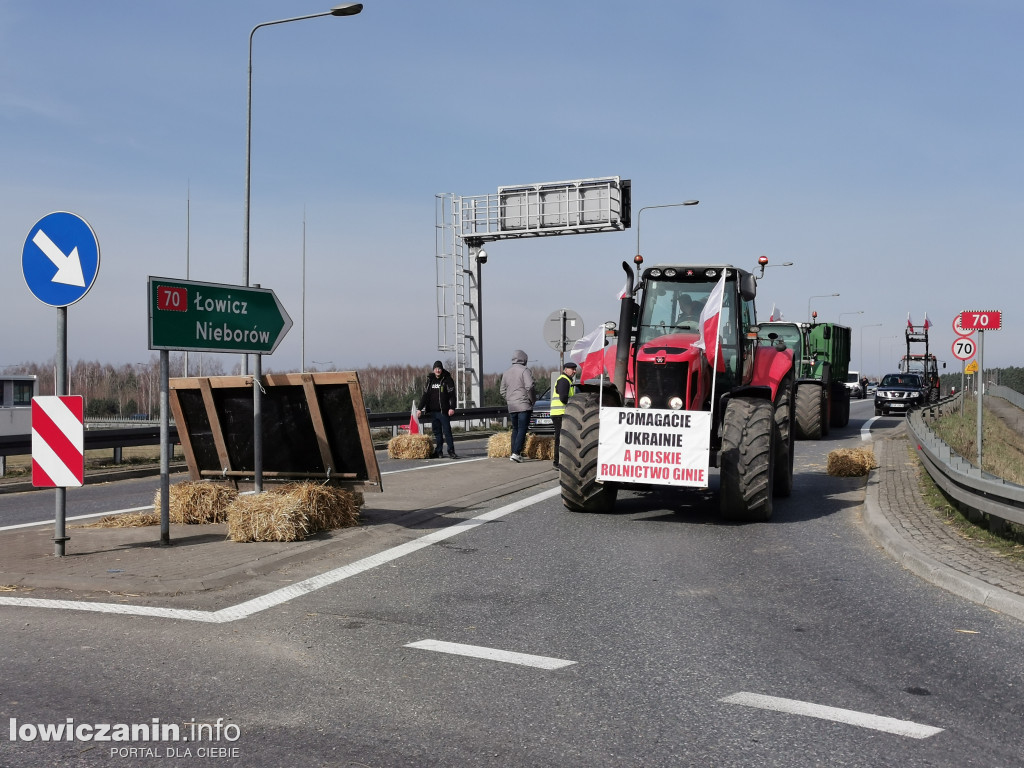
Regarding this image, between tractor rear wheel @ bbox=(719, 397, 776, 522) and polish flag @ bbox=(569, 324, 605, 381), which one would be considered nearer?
tractor rear wheel @ bbox=(719, 397, 776, 522)

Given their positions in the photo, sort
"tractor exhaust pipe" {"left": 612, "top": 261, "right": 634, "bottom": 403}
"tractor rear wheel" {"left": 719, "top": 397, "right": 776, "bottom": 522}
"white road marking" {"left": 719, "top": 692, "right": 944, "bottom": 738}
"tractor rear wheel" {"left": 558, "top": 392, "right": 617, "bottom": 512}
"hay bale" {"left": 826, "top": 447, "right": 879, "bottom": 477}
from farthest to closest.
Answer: "hay bale" {"left": 826, "top": 447, "right": 879, "bottom": 477}
"tractor exhaust pipe" {"left": 612, "top": 261, "right": 634, "bottom": 403}
"tractor rear wheel" {"left": 558, "top": 392, "right": 617, "bottom": 512}
"tractor rear wheel" {"left": 719, "top": 397, "right": 776, "bottom": 522}
"white road marking" {"left": 719, "top": 692, "right": 944, "bottom": 738}

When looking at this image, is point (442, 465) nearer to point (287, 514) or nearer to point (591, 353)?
point (591, 353)

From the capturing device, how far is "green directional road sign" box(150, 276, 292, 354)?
29.8ft

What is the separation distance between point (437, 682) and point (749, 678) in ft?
5.30

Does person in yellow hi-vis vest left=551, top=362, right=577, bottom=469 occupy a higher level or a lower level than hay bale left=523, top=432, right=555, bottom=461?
higher

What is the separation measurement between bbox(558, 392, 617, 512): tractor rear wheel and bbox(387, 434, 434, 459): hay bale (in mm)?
9323

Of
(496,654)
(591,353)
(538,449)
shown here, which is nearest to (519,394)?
(538,449)

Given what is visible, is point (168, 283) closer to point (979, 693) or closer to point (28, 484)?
point (979, 693)

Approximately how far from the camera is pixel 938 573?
7.68 metres

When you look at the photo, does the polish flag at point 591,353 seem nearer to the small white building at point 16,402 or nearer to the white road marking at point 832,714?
the white road marking at point 832,714

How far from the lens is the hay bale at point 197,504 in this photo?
33.9 ft

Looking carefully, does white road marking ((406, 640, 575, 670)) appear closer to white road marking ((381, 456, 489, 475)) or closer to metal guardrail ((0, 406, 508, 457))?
white road marking ((381, 456, 489, 475))

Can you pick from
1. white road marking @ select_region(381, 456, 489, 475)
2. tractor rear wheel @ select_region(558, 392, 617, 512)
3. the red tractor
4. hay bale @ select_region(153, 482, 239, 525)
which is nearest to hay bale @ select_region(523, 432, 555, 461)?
white road marking @ select_region(381, 456, 489, 475)

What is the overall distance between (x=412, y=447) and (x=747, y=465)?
430 inches
